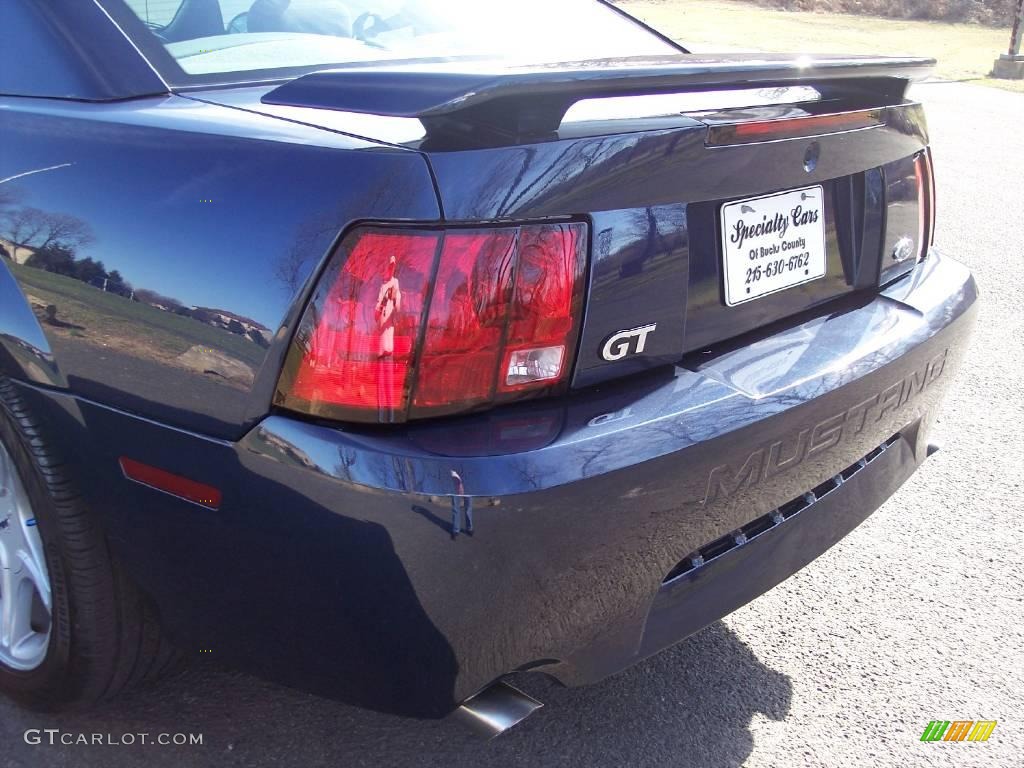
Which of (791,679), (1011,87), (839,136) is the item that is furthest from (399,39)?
(1011,87)

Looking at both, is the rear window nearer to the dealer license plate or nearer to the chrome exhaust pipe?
the dealer license plate

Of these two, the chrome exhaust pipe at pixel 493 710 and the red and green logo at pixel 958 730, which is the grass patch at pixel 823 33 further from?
the chrome exhaust pipe at pixel 493 710

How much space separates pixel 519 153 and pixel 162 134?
65cm

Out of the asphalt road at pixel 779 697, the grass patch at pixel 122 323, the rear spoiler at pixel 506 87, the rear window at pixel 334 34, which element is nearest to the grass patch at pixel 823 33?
the asphalt road at pixel 779 697

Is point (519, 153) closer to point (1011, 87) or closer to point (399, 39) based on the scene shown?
point (399, 39)

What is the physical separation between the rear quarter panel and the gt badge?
0.39m

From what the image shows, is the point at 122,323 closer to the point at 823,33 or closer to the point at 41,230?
the point at 41,230

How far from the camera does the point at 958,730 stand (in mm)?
2268

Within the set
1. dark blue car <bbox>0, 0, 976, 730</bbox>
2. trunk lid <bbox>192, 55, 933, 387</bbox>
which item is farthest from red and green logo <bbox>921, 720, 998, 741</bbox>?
trunk lid <bbox>192, 55, 933, 387</bbox>

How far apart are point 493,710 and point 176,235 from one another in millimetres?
936

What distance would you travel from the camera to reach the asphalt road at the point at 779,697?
2.16 metres

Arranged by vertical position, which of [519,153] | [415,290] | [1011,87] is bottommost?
[1011,87]

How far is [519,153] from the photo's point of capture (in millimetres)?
1579

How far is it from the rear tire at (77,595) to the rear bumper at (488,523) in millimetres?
81
